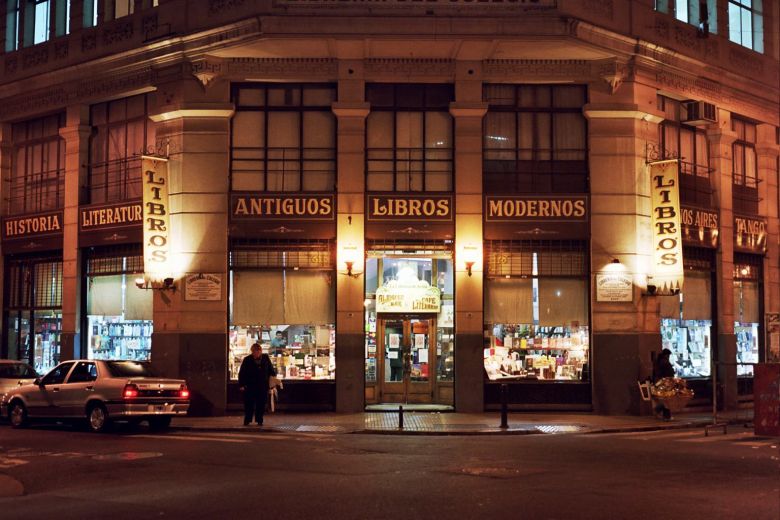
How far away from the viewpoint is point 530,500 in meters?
11.2

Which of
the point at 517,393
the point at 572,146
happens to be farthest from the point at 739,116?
the point at 517,393

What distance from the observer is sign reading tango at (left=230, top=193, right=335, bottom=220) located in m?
24.7

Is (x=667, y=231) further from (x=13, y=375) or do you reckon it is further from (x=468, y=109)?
(x=13, y=375)

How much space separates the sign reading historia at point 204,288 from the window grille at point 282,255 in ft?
1.97

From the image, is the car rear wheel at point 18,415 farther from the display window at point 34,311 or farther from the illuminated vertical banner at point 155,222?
the display window at point 34,311

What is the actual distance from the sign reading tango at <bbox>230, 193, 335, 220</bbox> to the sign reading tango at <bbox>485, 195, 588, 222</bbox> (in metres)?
4.06

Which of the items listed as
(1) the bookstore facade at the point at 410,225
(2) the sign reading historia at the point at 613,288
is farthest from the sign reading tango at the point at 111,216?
(2) the sign reading historia at the point at 613,288

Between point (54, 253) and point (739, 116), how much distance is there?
2058 centimetres

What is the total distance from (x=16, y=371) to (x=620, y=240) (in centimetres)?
1526

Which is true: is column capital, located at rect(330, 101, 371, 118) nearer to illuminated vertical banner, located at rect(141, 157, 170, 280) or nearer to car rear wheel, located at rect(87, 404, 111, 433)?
illuminated vertical banner, located at rect(141, 157, 170, 280)

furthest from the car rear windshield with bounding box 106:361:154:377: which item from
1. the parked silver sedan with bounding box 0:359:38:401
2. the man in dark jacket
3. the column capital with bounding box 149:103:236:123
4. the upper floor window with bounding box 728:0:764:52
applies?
the upper floor window with bounding box 728:0:764:52

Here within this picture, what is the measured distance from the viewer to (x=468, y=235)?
2462 cm

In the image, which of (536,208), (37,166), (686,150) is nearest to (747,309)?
(686,150)

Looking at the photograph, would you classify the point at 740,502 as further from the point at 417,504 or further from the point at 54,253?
the point at 54,253
